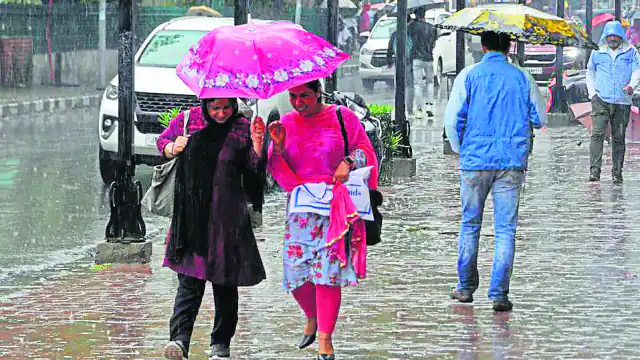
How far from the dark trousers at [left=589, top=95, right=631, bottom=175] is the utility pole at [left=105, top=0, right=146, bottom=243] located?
23.4ft

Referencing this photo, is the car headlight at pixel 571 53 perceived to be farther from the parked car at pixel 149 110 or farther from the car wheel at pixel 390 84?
the parked car at pixel 149 110

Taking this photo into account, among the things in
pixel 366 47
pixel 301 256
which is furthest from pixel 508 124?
pixel 366 47

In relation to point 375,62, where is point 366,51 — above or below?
above

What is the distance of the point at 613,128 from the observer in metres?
16.8

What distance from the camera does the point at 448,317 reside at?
911 cm

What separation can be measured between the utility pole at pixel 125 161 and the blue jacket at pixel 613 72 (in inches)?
279

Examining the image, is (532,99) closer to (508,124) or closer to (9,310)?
(508,124)

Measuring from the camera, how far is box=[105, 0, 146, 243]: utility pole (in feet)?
36.4

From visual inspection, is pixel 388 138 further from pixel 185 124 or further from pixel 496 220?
pixel 185 124

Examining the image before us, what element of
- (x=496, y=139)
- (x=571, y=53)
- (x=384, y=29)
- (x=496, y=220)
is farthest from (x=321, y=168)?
(x=571, y=53)

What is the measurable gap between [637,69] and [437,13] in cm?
2750

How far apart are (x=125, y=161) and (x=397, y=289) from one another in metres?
2.46

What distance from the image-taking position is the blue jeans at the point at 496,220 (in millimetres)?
9414

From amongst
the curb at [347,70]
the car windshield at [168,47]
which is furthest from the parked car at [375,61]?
the car windshield at [168,47]
